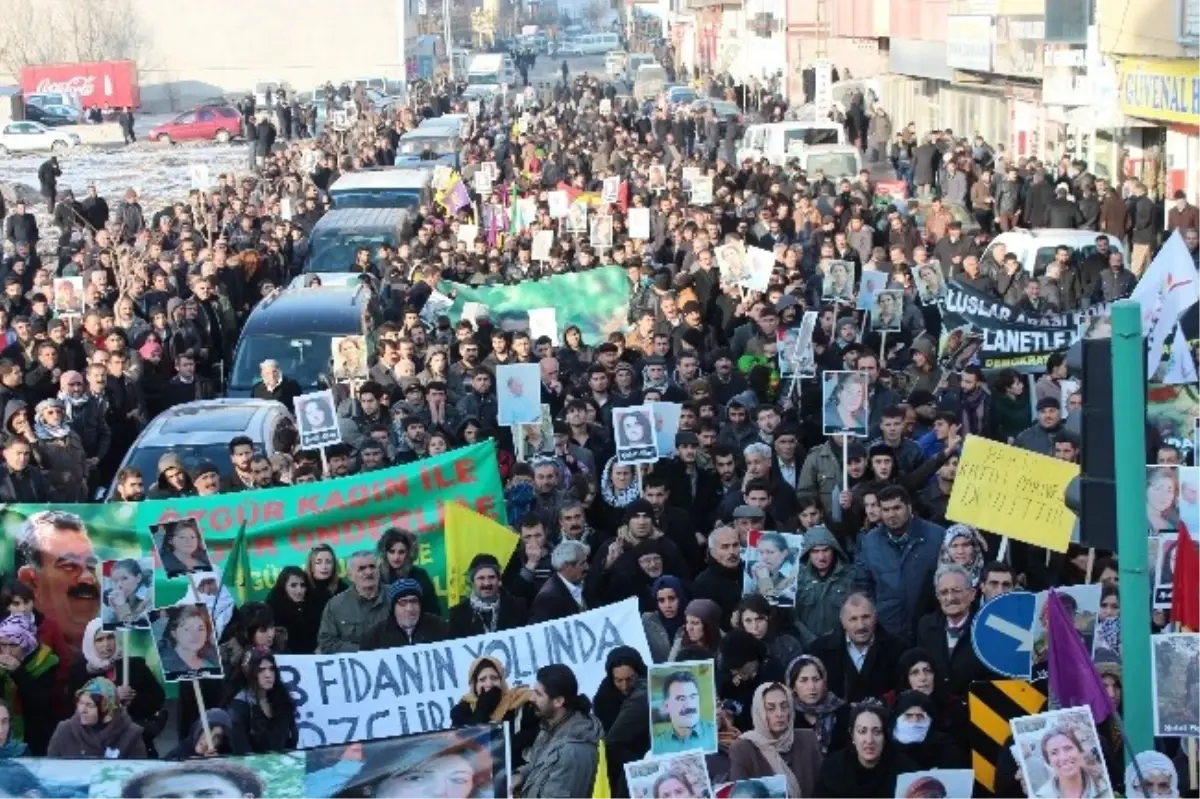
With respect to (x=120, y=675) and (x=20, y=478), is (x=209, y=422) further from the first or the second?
(x=120, y=675)

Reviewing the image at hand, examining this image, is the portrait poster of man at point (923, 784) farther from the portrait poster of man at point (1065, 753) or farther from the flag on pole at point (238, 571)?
the flag on pole at point (238, 571)

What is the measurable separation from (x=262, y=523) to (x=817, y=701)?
5.11 m

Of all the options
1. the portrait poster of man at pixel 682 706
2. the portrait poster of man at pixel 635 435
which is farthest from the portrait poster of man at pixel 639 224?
the portrait poster of man at pixel 682 706

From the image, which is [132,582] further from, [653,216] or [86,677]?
[653,216]

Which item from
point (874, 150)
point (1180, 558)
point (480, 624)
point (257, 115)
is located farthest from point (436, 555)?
point (257, 115)

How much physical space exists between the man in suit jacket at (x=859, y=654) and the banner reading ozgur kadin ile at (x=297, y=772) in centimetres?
221

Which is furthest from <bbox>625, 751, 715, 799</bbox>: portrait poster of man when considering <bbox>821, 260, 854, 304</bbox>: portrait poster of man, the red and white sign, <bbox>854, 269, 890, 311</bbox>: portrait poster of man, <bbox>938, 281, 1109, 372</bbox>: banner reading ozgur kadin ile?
the red and white sign

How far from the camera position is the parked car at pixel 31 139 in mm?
64562

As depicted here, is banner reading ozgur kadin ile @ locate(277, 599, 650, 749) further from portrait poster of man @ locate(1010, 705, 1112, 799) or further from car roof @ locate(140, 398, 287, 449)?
car roof @ locate(140, 398, 287, 449)

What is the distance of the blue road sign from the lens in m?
10.3

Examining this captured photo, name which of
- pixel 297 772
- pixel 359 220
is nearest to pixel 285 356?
pixel 359 220

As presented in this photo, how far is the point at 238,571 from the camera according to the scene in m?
13.2

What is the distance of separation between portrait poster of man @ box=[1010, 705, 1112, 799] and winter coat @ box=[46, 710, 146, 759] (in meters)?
3.73

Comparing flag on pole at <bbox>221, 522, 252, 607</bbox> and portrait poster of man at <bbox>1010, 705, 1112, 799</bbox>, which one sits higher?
portrait poster of man at <bbox>1010, 705, 1112, 799</bbox>
